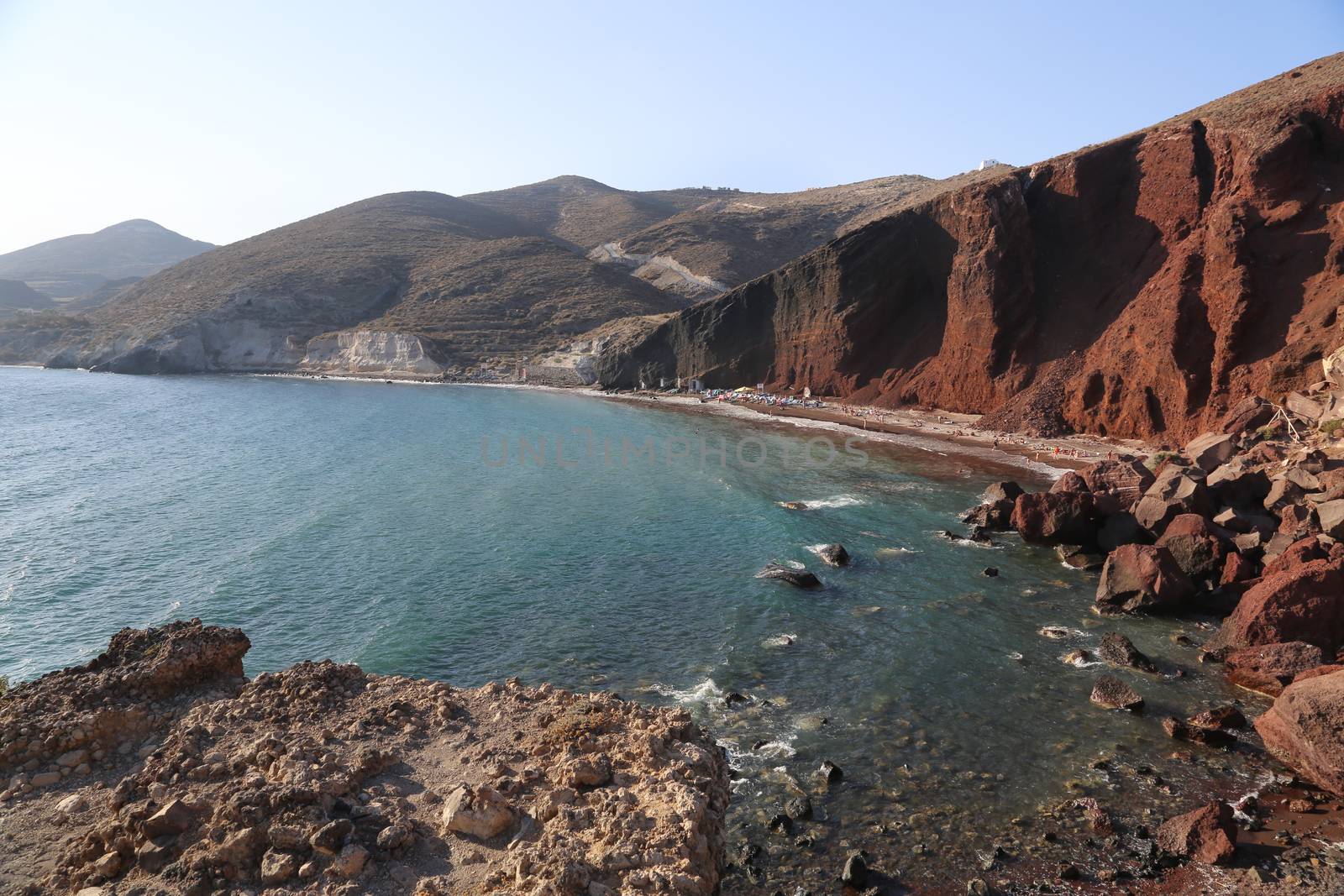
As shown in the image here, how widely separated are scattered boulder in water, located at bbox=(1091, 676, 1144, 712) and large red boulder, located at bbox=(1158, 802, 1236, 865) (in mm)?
4222

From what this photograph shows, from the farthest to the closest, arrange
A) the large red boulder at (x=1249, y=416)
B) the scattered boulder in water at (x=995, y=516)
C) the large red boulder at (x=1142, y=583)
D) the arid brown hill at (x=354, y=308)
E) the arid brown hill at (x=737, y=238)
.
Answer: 1. the arid brown hill at (x=737, y=238)
2. the arid brown hill at (x=354, y=308)
3. the large red boulder at (x=1249, y=416)
4. the scattered boulder in water at (x=995, y=516)
5. the large red boulder at (x=1142, y=583)

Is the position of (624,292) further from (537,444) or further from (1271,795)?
(1271,795)

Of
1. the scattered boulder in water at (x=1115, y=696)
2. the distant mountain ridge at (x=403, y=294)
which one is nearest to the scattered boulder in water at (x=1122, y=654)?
the scattered boulder in water at (x=1115, y=696)

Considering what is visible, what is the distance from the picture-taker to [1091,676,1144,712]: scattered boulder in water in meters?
16.9

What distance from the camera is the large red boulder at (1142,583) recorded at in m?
22.3

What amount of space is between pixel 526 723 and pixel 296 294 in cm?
12943

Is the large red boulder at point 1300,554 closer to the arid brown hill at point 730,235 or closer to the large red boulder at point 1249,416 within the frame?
the large red boulder at point 1249,416

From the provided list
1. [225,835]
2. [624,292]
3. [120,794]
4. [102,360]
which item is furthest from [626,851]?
[102,360]

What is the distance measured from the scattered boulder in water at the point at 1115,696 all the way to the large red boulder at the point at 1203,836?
4.22 meters

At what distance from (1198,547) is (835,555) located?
11870 mm

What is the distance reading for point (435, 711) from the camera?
12.7 m

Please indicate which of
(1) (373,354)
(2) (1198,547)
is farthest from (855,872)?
(1) (373,354)

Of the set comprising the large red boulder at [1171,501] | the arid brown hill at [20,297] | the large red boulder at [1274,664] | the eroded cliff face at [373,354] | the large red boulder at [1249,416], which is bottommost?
the large red boulder at [1274,664]

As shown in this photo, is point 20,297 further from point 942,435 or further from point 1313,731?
point 1313,731
